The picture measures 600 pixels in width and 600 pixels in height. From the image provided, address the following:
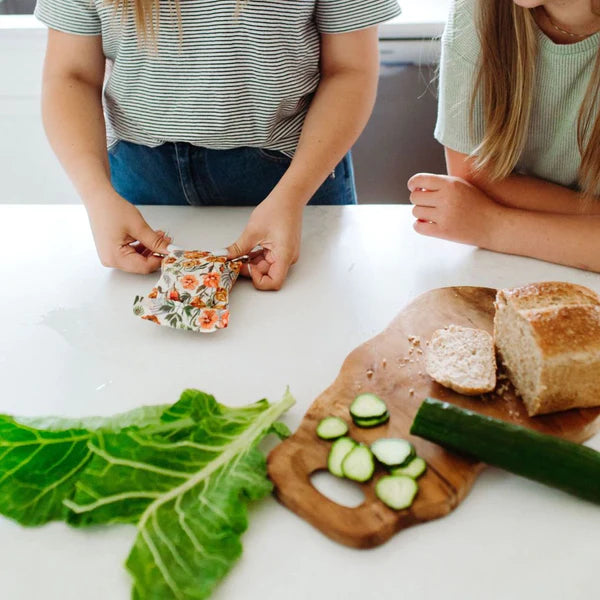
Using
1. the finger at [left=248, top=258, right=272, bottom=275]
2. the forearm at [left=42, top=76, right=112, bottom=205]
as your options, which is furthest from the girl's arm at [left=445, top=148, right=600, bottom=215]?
the forearm at [left=42, top=76, right=112, bottom=205]

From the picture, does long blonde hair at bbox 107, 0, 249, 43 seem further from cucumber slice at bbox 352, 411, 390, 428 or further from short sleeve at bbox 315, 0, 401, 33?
cucumber slice at bbox 352, 411, 390, 428

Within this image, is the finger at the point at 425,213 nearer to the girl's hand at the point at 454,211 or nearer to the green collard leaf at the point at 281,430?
the girl's hand at the point at 454,211

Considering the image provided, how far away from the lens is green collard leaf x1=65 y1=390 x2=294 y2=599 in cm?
65

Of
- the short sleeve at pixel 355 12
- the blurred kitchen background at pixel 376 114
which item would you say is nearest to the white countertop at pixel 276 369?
the short sleeve at pixel 355 12

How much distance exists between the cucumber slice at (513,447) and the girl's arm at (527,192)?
55cm

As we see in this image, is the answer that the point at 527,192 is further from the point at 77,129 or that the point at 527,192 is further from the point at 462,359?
the point at 77,129

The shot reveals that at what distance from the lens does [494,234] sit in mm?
1140

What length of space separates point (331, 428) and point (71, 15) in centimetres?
85

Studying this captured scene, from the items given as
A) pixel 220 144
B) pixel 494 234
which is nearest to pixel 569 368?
pixel 494 234

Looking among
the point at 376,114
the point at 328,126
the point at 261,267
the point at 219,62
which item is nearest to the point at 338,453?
the point at 261,267

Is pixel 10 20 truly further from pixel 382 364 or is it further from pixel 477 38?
pixel 382 364

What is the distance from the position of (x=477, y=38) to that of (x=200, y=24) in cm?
48

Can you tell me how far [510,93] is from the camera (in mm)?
1135

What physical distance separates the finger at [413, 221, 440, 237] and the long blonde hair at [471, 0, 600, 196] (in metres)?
0.14
